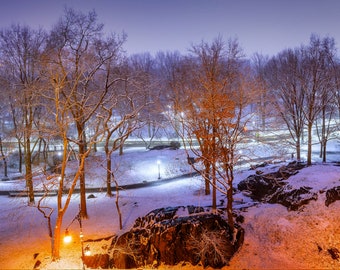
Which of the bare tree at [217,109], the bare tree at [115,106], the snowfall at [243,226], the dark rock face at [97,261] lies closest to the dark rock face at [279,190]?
the snowfall at [243,226]

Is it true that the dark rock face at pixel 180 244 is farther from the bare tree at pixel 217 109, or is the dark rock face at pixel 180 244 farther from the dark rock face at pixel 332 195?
the dark rock face at pixel 332 195

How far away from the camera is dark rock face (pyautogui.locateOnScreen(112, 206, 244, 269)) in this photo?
13953 mm

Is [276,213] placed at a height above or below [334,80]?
below

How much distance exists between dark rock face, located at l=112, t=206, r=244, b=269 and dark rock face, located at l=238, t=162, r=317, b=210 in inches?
154

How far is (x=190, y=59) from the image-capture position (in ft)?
68.8

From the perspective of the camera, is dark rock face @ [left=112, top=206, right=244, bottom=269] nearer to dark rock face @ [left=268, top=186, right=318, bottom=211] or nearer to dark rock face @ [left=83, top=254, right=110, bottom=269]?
dark rock face @ [left=83, top=254, right=110, bottom=269]

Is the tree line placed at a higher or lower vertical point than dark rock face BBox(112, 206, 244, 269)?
higher

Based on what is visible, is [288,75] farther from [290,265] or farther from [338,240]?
[290,265]

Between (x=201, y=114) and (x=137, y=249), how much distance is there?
326 inches

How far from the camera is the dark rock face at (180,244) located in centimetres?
1395

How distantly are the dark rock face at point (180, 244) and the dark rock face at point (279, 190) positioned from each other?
3.90 metres

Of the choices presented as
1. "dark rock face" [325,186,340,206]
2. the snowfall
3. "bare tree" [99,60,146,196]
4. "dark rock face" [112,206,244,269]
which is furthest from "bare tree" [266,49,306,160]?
"dark rock face" [112,206,244,269]

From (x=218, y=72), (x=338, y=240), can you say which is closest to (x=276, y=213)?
(x=338, y=240)

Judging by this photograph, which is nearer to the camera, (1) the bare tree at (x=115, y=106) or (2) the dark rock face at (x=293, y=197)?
(2) the dark rock face at (x=293, y=197)
